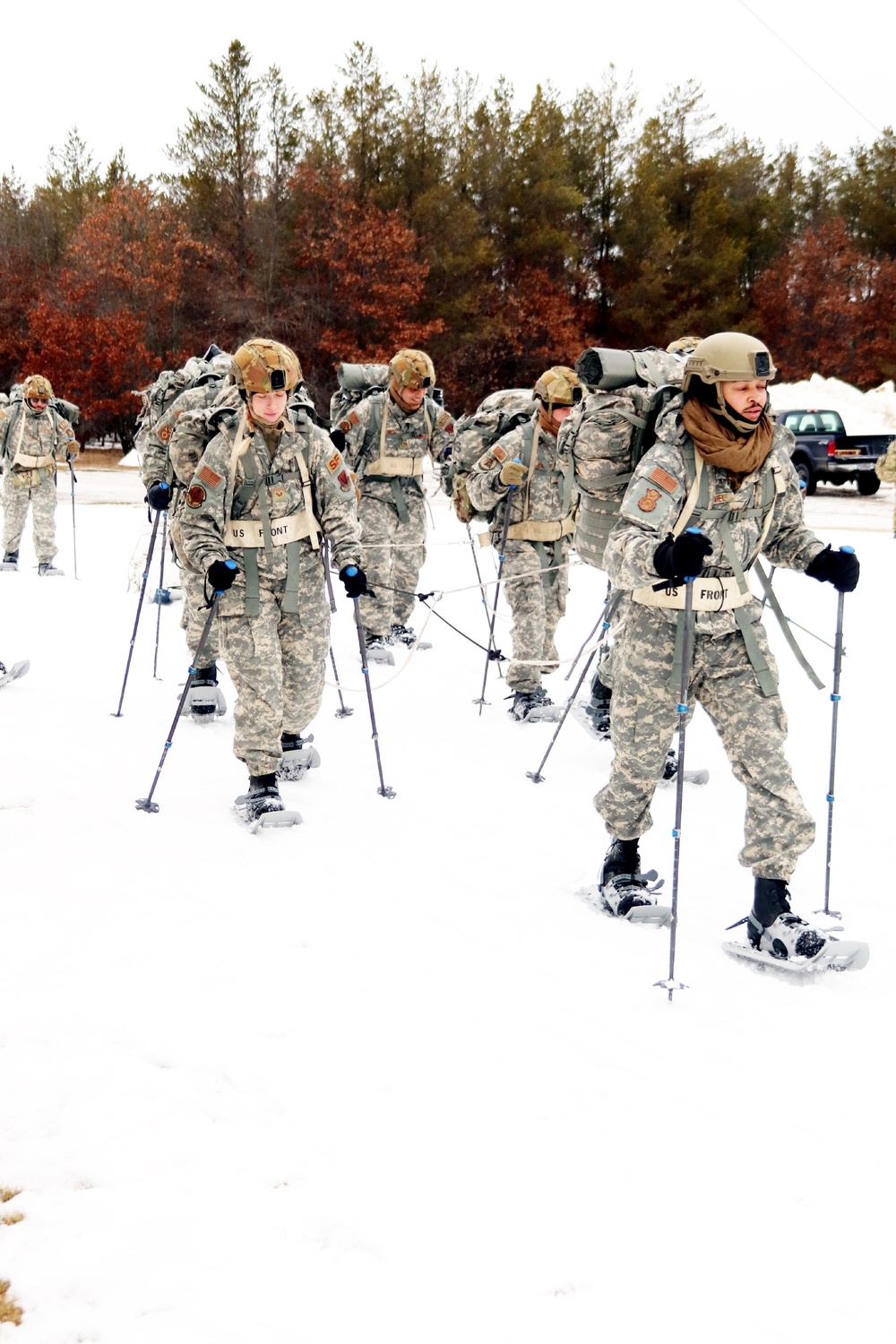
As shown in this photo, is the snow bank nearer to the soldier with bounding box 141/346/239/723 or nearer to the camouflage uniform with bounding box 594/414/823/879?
the soldier with bounding box 141/346/239/723

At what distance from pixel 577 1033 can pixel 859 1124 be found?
0.93 m

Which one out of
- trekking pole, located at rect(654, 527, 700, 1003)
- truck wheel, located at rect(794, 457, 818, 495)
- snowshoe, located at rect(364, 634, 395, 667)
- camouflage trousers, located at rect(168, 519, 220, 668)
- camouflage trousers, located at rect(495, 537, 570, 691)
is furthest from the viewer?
truck wheel, located at rect(794, 457, 818, 495)

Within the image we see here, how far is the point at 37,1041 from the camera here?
397 cm

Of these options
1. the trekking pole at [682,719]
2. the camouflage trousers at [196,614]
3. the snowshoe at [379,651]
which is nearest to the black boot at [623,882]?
the trekking pole at [682,719]

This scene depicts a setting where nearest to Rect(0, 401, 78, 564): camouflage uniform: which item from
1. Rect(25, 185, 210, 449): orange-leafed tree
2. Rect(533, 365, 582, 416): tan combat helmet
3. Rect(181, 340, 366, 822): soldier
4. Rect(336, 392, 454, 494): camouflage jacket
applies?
Rect(336, 392, 454, 494): camouflage jacket

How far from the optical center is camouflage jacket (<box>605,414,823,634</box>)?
4.42 meters

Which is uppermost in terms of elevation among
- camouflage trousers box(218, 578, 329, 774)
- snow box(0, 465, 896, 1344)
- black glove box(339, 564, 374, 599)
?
black glove box(339, 564, 374, 599)

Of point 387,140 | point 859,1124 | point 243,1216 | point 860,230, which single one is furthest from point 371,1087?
point 860,230

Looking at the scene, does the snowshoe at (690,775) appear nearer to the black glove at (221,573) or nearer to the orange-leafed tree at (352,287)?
the black glove at (221,573)

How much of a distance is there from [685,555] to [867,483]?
25376mm

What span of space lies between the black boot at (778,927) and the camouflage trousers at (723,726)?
3.3 inches

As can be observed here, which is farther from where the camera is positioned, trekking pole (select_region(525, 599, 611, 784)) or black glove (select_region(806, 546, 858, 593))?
trekking pole (select_region(525, 599, 611, 784))

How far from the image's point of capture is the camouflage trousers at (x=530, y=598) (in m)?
8.39

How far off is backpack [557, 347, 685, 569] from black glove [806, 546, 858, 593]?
789 mm
